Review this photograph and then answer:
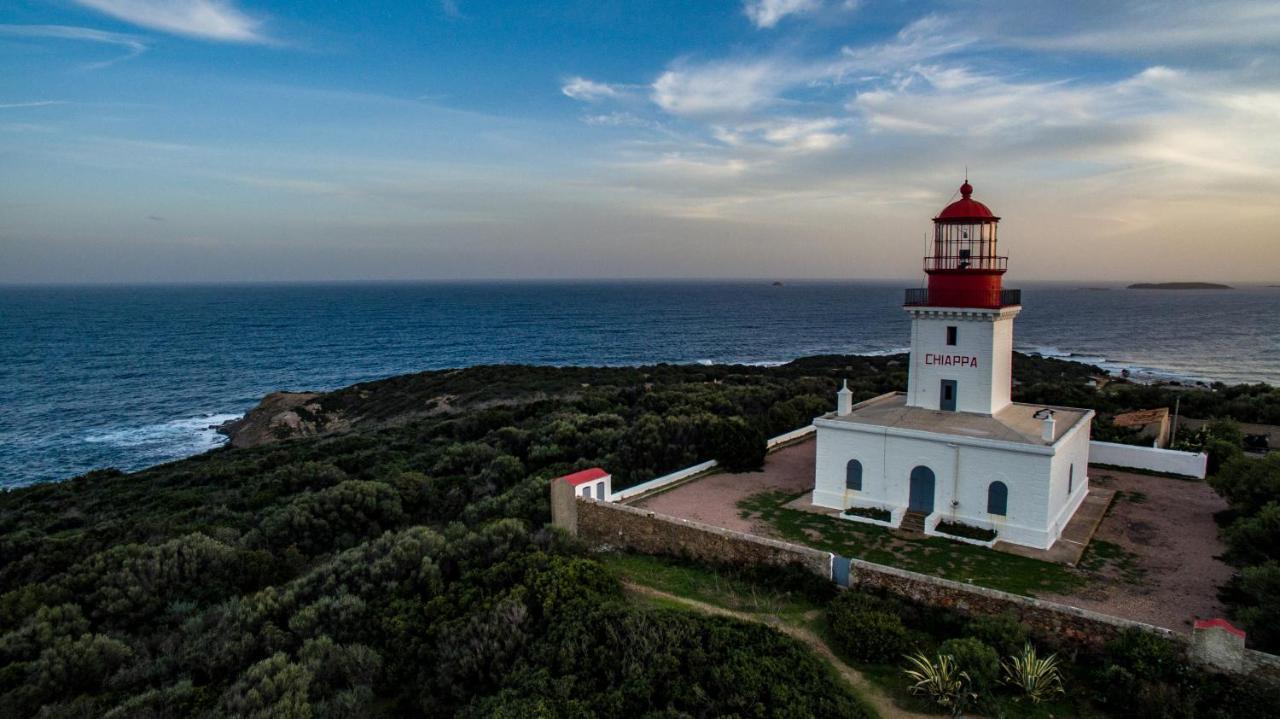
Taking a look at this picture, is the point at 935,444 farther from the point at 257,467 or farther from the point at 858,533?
the point at 257,467

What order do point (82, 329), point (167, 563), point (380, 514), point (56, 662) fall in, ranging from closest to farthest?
point (56, 662) < point (167, 563) < point (380, 514) < point (82, 329)

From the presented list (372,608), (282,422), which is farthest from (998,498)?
(282,422)

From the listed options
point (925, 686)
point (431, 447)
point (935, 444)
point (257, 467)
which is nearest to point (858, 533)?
point (935, 444)

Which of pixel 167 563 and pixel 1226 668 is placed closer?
pixel 1226 668

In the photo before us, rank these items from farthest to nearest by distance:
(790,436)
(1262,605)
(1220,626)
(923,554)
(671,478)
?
(790,436)
(671,478)
(923,554)
(1262,605)
(1220,626)

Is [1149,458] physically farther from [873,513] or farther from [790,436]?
[790,436]
